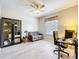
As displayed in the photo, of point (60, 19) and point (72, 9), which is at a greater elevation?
point (72, 9)

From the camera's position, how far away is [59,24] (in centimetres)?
693

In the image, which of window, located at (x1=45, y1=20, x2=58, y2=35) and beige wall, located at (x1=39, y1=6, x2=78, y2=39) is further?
window, located at (x1=45, y1=20, x2=58, y2=35)

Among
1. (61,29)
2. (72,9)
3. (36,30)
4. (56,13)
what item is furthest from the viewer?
(36,30)

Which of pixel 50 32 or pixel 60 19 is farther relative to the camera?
pixel 50 32

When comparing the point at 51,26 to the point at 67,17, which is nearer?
the point at 67,17

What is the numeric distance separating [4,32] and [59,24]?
3823 mm

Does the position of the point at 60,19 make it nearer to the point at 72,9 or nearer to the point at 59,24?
the point at 59,24

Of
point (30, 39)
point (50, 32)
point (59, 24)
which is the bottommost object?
point (30, 39)

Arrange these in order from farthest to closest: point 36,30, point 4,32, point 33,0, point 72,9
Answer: point 36,30
point 72,9
point 4,32
point 33,0

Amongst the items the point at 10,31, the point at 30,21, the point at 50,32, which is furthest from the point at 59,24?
the point at 10,31

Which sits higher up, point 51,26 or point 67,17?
point 67,17

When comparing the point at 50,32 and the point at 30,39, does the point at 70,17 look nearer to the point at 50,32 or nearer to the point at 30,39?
the point at 50,32

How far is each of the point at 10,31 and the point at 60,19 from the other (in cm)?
357

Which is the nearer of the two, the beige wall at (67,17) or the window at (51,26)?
the beige wall at (67,17)
